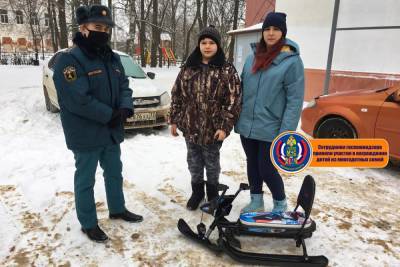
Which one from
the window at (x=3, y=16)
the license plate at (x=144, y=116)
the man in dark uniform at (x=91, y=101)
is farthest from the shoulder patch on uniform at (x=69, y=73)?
the window at (x=3, y=16)

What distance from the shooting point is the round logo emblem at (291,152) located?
9.27 ft

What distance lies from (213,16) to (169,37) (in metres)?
9.33

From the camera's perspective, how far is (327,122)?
558 cm

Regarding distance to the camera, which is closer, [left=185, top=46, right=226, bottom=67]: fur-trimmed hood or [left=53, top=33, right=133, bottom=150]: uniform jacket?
[left=53, top=33, right=133, bottom=150]: uniform jacket

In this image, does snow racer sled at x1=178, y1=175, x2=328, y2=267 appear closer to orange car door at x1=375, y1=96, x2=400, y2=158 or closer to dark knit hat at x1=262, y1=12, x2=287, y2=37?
dark knit hat at x1=262, y1=12, x2=287, y2=37

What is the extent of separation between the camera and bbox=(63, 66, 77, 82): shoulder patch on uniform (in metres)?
2.53

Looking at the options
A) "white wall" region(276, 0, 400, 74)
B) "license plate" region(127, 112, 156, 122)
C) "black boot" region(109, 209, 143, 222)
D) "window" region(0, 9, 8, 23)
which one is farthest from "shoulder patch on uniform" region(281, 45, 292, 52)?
"window" region(0, 9, 8, 23)

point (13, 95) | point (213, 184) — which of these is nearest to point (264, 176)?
point (213, 184)

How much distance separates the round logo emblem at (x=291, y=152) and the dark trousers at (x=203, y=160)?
62cm

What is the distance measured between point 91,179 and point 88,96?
744mm

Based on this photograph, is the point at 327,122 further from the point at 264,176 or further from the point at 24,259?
the point at 24,259

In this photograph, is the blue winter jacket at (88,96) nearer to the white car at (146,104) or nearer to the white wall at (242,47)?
the white car at (146,104)

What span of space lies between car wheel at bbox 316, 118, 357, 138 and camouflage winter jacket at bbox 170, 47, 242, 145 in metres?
2.92

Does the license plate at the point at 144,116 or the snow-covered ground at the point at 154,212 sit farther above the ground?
the license plate at the point at 144,116
